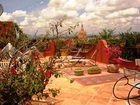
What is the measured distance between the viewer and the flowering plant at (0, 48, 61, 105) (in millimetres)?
4789

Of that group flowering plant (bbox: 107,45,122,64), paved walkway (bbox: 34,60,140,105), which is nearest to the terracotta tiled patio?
paved walkway (bbox: 34,60,140,105)

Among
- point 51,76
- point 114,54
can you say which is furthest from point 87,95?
point 114,54

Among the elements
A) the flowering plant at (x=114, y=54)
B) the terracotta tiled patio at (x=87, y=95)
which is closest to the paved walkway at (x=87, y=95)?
the terracotta tiled patio at (x=87, y=95)

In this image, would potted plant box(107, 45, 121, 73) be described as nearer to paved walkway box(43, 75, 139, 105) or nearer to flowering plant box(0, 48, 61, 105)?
paved walkway box(43, 75, 139, 105)

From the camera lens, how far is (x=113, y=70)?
1123 cm

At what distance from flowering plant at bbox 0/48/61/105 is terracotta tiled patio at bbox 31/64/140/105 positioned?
4.61 feet

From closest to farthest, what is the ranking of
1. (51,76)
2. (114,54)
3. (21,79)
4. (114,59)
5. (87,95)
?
(21,79), (51,76), (87,95), (114,59), (114,54)

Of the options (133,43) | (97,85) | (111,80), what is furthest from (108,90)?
(133,43)

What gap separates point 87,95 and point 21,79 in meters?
2.82

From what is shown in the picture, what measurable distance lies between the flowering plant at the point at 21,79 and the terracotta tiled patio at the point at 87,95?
1.40 m

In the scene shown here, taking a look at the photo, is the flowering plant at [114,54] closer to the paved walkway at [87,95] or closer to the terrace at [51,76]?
the terrace at [51,76]

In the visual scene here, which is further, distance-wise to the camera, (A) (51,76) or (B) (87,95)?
(B) (87,95)

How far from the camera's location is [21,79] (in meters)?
4.92

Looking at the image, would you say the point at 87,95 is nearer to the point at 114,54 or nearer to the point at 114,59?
the point at 114,59
